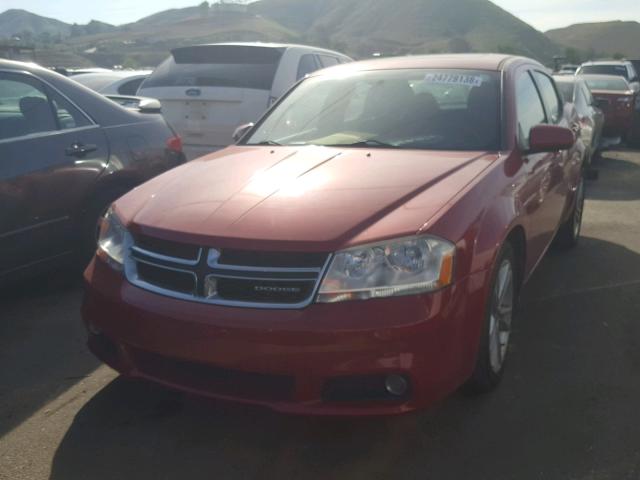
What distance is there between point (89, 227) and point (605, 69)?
17.0m

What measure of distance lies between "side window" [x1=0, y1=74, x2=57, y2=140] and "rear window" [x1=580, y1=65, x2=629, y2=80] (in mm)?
16351

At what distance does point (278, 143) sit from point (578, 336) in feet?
6.64

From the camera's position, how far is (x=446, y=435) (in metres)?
2.98

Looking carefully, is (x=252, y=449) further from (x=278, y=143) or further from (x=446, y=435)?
(x=278, y=143)

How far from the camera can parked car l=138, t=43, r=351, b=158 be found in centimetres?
702

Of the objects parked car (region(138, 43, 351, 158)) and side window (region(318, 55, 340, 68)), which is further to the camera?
side window (region(318, 55, 340, 68))

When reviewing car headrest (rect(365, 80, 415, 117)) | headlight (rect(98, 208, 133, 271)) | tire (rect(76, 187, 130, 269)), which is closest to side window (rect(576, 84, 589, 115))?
car headrest (rect(365, 80, 415, 117))

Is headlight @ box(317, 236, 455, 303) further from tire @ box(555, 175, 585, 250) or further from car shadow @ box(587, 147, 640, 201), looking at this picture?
car shadow @ box(587, 147, 640, 201)

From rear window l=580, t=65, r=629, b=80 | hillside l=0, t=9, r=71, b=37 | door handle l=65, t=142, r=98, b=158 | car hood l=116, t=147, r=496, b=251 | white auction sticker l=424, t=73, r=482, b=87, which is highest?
white auction sticker l=424, t=73, r=482, b=87

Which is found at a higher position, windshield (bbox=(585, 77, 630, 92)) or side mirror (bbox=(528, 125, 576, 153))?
side mirror (bbox=(528, 125, 576, 153))

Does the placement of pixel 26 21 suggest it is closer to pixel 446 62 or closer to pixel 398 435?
pixel 446 62

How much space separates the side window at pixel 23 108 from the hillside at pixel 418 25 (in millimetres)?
69523

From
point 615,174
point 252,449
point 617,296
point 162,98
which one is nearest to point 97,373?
point 252,449

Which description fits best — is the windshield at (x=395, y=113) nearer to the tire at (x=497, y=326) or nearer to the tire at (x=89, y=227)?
the tire at (x=497, y=326)
